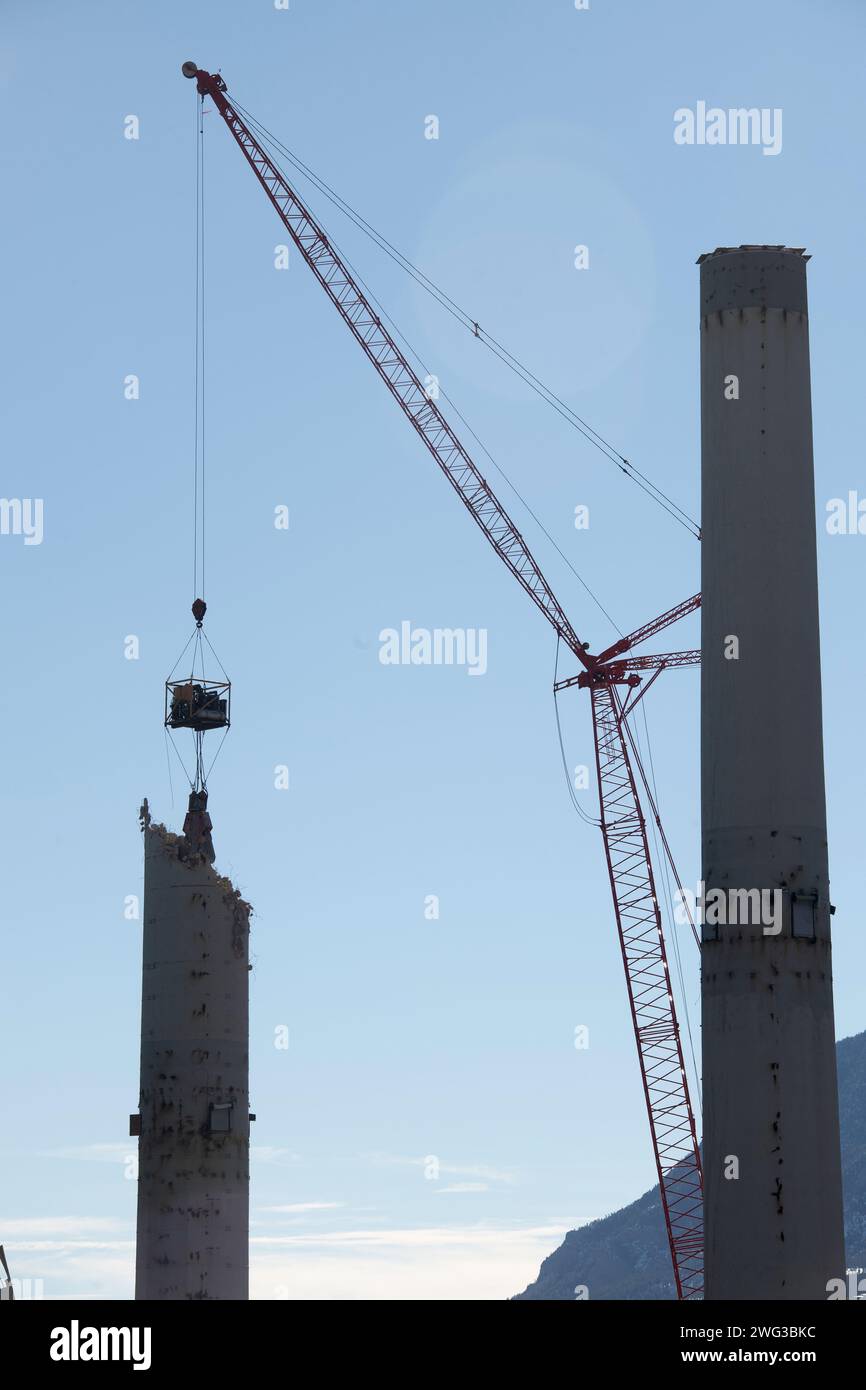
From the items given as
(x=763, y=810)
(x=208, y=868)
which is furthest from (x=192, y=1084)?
(x=763, y=810)

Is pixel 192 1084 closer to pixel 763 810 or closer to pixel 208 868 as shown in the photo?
pixel 208 868

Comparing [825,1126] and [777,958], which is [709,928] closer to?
[777,958]

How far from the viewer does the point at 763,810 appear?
204 ft

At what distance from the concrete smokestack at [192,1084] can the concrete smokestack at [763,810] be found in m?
33.0

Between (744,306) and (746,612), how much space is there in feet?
34.4

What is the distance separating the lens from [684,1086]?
140m

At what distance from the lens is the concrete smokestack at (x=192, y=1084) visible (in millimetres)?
88062

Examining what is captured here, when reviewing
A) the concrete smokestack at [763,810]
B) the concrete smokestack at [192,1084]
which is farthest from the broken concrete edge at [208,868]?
the concrete smokestack at [763,810]

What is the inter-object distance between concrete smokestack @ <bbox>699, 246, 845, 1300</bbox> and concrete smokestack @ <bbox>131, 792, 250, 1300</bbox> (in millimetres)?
33012

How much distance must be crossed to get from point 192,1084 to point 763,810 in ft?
122

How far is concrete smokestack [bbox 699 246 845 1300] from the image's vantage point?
5984 centimetres

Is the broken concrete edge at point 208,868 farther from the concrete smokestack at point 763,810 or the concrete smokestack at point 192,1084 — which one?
the concrete smokestack at point 763,810

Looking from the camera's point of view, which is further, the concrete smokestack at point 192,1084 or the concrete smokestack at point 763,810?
the concrete smokestack at point 192,1084
